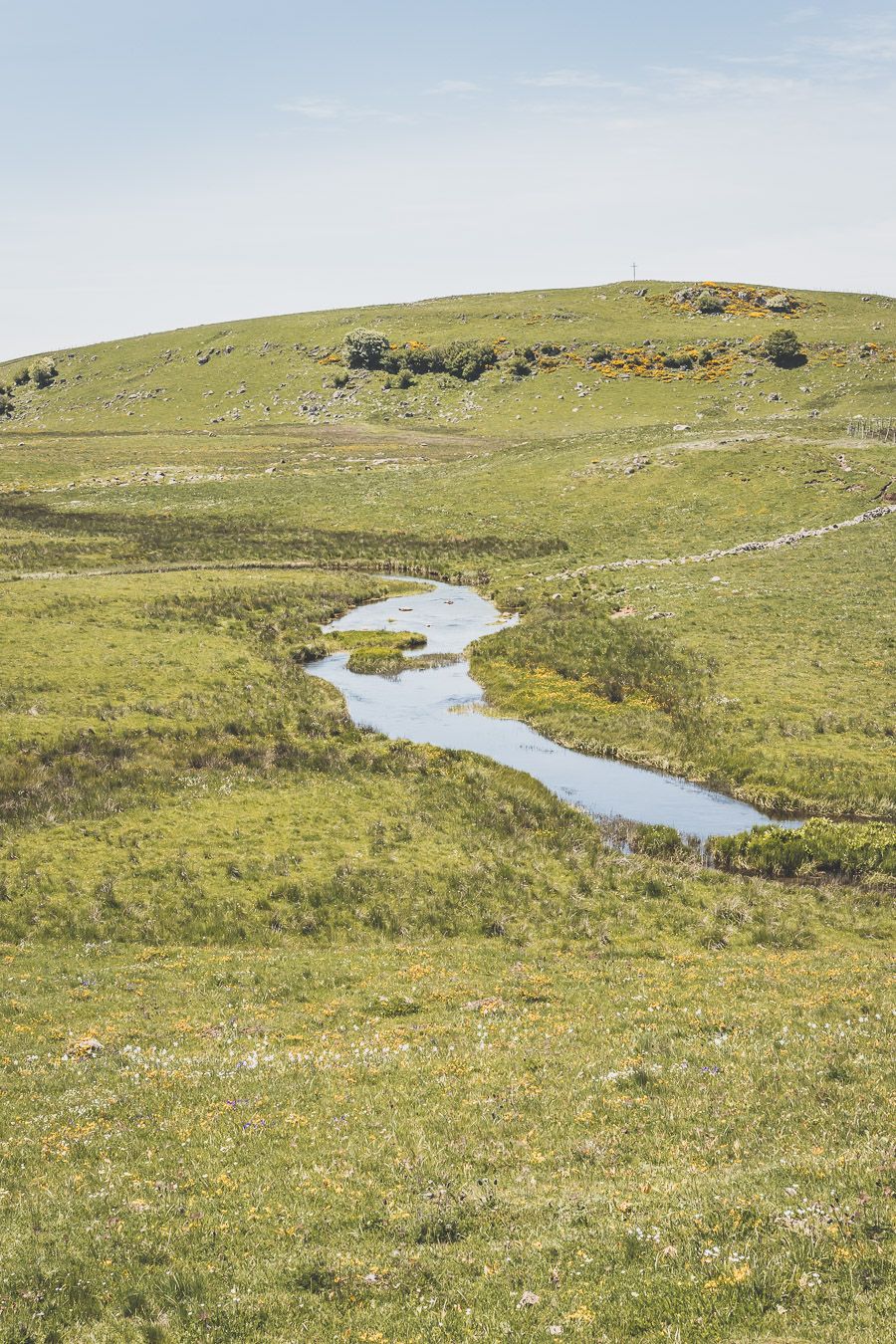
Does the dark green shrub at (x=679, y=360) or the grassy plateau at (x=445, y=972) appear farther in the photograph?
the dark green shrub at (x=679, y=360)

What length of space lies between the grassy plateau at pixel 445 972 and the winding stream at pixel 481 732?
1496 mm

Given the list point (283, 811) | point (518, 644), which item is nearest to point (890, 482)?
point (518, 644)

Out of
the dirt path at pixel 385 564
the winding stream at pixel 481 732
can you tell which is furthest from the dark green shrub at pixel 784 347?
the winding stream at pixel 481 732

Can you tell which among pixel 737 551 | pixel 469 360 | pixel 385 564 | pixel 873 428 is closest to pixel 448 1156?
pixel 737 551

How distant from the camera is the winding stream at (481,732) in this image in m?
36.3

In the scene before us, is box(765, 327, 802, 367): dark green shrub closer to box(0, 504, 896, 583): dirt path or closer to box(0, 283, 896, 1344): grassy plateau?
box(0, 504, 896, 583): dirt path

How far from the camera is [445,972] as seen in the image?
23.9 metres

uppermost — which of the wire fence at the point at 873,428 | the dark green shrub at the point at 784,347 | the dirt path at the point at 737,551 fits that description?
the dark green shrub at the point at 784,347

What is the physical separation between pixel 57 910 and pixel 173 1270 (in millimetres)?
18392

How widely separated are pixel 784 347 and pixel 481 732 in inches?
5985

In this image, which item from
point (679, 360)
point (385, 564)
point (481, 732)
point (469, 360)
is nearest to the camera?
point (481, 732)

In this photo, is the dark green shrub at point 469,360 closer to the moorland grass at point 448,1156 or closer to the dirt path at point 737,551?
the dirt path at point 737,551

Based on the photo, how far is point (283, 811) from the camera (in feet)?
113

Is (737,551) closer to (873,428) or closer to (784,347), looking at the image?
(873,428)
